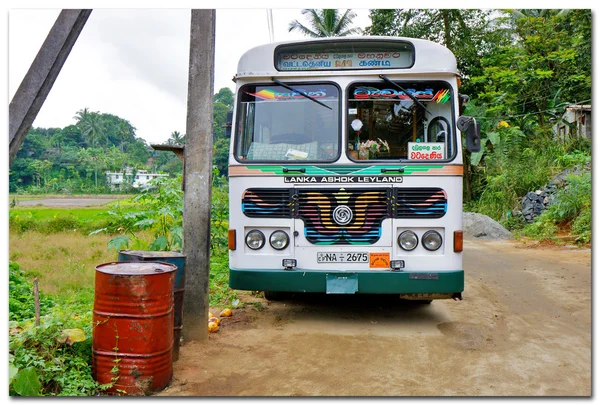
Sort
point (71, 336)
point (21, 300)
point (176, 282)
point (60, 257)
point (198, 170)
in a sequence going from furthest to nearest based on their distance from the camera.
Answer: point (60, 257) → point (21, 300) → point (198, 170) → point (176, 282) → point (71, 336)

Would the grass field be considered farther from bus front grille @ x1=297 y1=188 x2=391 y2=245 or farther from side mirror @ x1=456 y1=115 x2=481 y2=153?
side mirror @ x1=456 y1=115 x2=481 y2=153

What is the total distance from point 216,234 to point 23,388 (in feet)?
21.4

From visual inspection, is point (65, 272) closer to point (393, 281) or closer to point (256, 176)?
point (256, 176)

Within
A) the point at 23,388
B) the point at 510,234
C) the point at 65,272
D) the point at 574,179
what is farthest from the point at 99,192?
the point at 574,179

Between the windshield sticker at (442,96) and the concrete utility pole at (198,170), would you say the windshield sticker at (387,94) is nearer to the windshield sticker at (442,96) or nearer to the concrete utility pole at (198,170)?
the windshield sticker at (442,96)

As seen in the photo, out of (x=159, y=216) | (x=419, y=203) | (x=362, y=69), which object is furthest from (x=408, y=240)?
(x=159, y=216)

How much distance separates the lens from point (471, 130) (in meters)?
4.95

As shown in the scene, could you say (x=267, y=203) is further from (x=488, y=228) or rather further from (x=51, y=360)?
(x=488, y=228)

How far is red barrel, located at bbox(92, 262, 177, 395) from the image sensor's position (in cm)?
363

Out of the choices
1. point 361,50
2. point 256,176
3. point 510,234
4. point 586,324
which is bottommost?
point 586,324

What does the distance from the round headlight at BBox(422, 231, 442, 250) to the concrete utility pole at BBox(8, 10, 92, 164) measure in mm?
3308

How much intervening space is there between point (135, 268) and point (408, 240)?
245cm

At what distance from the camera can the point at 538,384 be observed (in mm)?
3340

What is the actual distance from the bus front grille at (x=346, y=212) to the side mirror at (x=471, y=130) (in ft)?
2.83
